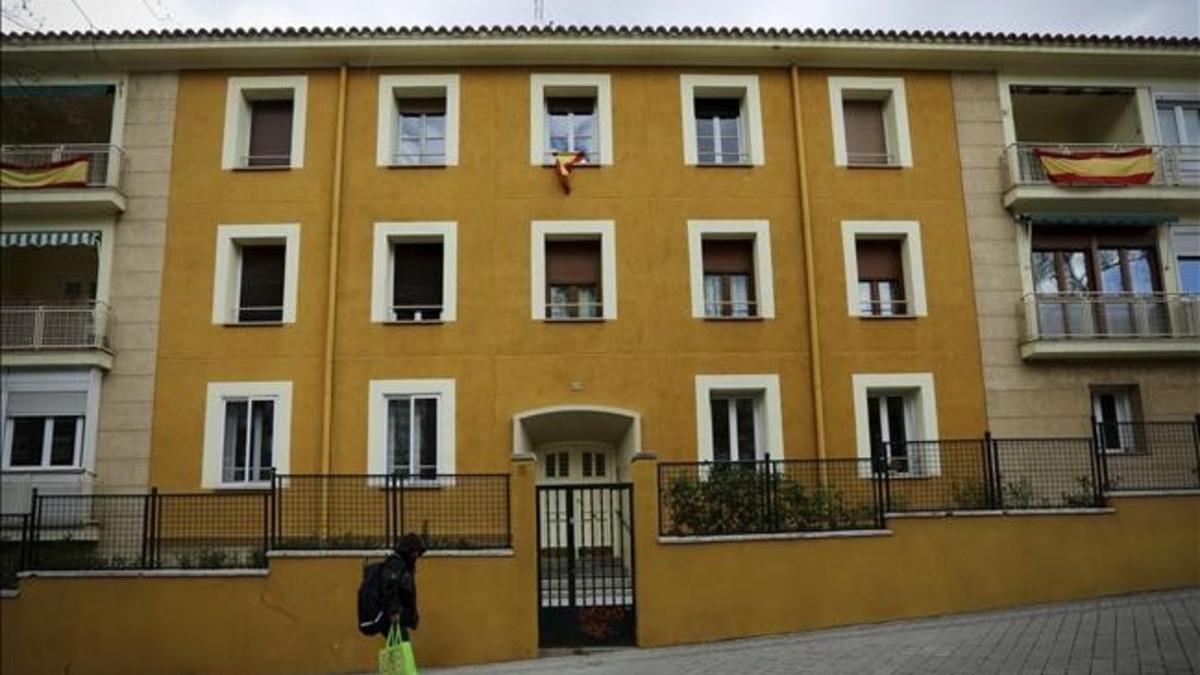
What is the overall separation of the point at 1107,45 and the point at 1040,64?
3.78 feet

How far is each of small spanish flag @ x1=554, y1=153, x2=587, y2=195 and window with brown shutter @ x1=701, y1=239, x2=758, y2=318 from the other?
A: 2.67m

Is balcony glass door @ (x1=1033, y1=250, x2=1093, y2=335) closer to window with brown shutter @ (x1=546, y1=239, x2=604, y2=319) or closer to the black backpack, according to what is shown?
window with brown shutter @ (x1=546, y1=239, x2=604, y2=319)

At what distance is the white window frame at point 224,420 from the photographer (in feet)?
52.4

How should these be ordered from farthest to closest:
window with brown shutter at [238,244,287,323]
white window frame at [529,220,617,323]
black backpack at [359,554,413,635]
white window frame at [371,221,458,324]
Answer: window with brown shutter at [238,244,287,323]
white window frame at [529,220,617,323]
white window frame at [371,221,458,324]
black backpack at [359,554,413,635]

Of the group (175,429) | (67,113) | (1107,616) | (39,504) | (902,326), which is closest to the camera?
(67,113)

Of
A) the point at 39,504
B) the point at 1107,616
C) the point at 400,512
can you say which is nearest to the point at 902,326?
the point at 1107,616

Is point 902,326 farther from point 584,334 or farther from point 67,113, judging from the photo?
point 67,113

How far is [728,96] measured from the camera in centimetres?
1833

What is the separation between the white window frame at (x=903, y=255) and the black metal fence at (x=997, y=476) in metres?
3.85

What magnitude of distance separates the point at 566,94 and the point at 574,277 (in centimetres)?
351

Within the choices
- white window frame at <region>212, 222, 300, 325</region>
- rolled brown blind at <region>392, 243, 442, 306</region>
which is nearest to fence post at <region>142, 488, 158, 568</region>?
white window frame at <region>212, 222, 300, 325</region>

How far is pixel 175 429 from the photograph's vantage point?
1616cm

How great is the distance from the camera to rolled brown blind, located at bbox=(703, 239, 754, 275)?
696 inches

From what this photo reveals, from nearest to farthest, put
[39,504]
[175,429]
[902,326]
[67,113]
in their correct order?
[67,113], [39,504], [175,429], [902,326]
